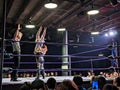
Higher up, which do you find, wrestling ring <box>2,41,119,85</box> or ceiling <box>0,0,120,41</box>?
ceiling <box>0,0,120,41</box>

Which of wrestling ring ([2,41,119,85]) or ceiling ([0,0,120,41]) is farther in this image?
ceiling ([0,0,120,41])

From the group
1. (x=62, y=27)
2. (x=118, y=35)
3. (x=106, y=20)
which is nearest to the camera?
(x=106, y=20)

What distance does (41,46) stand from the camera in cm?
536

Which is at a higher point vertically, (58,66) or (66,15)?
(66,15)

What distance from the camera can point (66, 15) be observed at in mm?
7859

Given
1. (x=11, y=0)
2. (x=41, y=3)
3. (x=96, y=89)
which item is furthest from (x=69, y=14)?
(x=96, y=89)

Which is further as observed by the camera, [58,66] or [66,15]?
[58,66]

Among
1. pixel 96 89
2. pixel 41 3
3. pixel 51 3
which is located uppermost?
pixel 41 3

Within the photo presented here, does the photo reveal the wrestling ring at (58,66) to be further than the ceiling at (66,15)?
No

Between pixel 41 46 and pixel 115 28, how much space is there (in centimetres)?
567

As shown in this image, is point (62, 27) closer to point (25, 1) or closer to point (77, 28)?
point (77, 28)

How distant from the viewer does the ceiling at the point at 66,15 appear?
6439 mm

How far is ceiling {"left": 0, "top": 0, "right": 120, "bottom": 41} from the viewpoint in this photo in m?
6.44

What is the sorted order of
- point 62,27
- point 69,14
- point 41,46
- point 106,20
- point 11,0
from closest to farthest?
point 41,46
point 11,0
point 69,14
point 106,20
point 62,27
